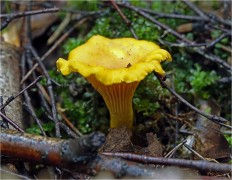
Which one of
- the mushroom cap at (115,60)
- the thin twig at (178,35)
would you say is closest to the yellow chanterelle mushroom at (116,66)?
the mushroom cap at (115,60)

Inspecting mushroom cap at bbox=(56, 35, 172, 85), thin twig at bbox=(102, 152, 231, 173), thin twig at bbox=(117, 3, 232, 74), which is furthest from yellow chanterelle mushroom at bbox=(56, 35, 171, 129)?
thin twig at bbox=(117, 3, 232, 74)

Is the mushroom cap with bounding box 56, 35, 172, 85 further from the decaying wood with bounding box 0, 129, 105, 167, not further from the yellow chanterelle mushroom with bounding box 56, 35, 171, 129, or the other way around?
the decaying wood with bounding box 0, 129, 105, 167

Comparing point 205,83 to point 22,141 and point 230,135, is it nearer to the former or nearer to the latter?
point 230,135

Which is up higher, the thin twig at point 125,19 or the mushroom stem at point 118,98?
the thin twig at point 125,19

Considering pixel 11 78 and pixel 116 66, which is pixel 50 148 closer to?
pixel 116 66

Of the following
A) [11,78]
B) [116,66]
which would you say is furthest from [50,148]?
[11,78]

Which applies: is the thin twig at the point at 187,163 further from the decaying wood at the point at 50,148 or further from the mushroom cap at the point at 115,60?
the mushroom cap at the point at 115,60
